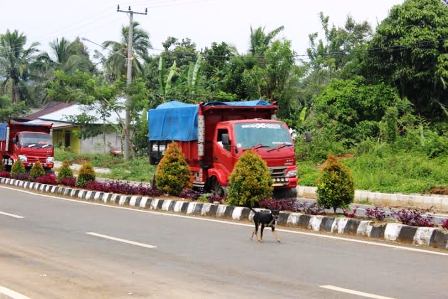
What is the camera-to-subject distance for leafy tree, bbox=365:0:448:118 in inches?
1070

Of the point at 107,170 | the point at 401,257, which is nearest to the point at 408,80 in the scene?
the point at 107,170

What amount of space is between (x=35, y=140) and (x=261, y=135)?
18466mm

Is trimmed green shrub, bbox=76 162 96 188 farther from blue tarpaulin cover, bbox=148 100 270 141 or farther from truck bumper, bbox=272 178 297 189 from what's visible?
truck bumper, bbox=272 178 297 189

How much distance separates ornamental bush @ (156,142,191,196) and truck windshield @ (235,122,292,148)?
61.4 inches

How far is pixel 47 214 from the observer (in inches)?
551

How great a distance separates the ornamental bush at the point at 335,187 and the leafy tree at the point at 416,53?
55.1 ft

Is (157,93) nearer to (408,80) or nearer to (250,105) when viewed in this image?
(408,80)

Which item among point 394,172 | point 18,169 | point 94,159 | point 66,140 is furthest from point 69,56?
point 394,172

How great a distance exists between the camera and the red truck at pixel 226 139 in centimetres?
1577

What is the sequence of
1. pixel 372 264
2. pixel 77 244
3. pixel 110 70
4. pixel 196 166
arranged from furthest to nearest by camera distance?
1. pixel 110 70
2. pixel 196 166
3. pixel 77 244
4. pixel 372 264

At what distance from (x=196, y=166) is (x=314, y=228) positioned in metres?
6.36

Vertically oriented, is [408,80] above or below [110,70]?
below

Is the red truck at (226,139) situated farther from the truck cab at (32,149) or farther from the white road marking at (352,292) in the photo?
the truck cab at (32,149)

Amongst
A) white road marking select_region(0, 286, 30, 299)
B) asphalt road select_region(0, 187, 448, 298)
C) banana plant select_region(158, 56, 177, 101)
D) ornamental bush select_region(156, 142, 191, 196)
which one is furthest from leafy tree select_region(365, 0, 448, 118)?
white road marking select_region(0, 286, 30, 299)
